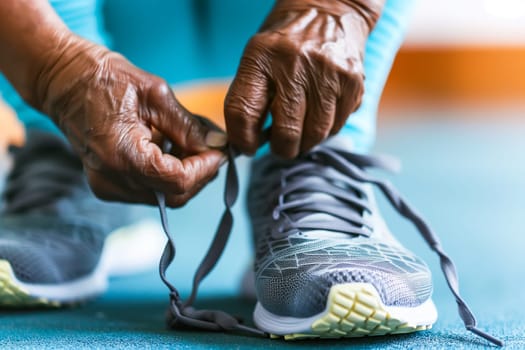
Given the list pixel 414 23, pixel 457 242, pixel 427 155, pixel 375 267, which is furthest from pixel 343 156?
pixel 414 23

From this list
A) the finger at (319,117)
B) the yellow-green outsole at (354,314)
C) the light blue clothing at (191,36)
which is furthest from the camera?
the light blue clothing at (191,36)

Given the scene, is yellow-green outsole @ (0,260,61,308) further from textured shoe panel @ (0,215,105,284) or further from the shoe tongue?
the shoe tongue

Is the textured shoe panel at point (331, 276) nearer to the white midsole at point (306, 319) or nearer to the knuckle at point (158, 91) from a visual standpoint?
the white midsole at point (306, 319)

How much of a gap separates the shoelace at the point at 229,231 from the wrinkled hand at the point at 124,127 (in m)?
0.02

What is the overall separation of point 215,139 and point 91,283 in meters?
0.24

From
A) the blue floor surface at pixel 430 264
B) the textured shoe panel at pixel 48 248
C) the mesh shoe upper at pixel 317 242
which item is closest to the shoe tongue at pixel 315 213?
the mesh shoe upper at pixel 317 242

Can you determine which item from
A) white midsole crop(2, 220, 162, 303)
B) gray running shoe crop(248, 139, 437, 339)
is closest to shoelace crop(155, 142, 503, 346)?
gray running shoe crop(248, 139, 437, 339)

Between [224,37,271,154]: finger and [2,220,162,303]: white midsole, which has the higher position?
[224,37,271,154]: finger

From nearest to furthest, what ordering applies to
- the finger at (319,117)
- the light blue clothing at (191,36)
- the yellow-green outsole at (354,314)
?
the yellow-green outsole at (354,314), the finger at (319,117), the light blue clothing at (191,36)

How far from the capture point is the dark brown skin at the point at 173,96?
0.55m

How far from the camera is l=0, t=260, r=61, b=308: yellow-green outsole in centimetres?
60

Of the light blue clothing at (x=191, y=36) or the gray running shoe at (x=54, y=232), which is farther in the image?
the light blue clothing at (x=191, y=36)

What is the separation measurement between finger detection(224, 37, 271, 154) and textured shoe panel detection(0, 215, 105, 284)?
0.23 metres

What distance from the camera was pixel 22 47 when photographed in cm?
60
